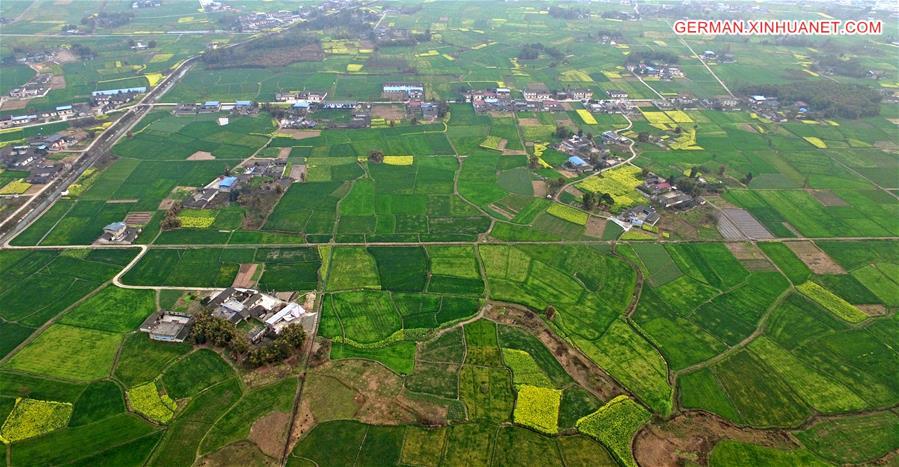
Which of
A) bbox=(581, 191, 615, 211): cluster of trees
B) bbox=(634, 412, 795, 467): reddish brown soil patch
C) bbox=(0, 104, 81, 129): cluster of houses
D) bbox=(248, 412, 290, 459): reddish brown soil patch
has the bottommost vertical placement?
bbox=(634, 412, 795, 467): reddish brown soil patch

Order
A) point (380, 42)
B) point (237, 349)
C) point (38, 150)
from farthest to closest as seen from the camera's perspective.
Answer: point (380, 42), point (38, 150), point (237, 349)

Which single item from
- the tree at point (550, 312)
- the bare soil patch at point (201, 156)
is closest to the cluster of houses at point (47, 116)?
the bare soil patch at point (201, 156)

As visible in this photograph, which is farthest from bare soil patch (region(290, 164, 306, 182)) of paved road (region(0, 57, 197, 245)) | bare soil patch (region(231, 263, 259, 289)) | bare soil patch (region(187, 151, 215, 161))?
paved road (region(0, 57, 197, 245))

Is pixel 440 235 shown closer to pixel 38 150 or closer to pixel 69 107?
pixel 38 150

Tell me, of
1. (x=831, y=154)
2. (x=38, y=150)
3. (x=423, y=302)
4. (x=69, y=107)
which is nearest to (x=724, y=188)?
(x=831, y=154)

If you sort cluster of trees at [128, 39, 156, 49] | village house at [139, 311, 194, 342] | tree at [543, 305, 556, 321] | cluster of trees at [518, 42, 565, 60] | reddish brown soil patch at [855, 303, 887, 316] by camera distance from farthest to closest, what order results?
1. cluster of trees at [128, 39, 156, 49]
2. cluster of trees at [518, 42, 565, 60]
3. reddish brown soil patch at [855, 303, 887, 316]
4. tree at [543, 305, 556, 321]
5. village house at [139, 311, 194, 342]

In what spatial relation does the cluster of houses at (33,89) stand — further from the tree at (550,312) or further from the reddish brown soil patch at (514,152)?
the tree at (550,312)

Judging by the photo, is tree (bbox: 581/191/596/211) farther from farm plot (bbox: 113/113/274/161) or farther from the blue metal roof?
farm plot (bbox: 113/113/274/161)

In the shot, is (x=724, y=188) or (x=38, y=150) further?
(x=38, y=150)
